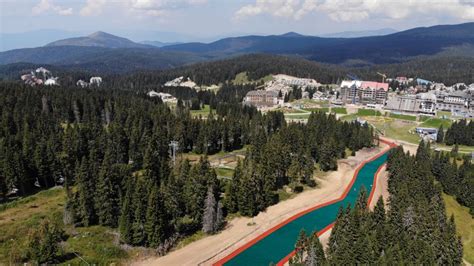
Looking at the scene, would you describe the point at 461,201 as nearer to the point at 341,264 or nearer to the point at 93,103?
the point at 341,264

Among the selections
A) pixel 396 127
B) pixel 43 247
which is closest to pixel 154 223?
pixel 43 247

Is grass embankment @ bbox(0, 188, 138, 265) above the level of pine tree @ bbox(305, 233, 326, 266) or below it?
below

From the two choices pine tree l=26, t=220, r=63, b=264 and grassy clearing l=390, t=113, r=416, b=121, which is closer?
pine tree l=26, t=220, r=63, b=264

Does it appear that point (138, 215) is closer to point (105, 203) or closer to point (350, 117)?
point (105, 203)

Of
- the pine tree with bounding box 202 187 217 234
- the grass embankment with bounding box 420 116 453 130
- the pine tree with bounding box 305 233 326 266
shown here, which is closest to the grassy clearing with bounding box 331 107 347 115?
the grass embankment with bounding box 420 116 453 130

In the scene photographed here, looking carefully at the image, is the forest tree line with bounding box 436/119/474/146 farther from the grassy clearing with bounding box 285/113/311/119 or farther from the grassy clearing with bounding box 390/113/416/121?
the grassy clearing with bounding box 285/113/311/119

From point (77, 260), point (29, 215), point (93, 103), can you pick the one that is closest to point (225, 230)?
point (77, 260)
